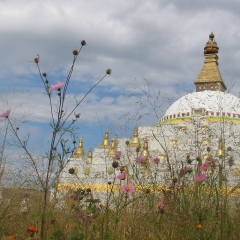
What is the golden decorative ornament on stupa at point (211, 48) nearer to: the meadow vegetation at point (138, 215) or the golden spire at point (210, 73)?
the golden spire at point (210, 73)

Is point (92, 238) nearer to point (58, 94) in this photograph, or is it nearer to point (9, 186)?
point (58, 94)

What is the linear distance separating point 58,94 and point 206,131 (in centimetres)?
330

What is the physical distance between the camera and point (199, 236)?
2656 mm

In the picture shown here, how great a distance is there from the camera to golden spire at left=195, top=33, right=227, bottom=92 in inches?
805

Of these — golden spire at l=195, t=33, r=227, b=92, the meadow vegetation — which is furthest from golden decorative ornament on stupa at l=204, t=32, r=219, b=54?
the meadow vegetation

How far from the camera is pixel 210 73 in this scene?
68.9 ft

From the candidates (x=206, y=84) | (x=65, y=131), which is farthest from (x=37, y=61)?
(x=206, y=84)

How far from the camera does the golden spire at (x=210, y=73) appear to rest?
805 inches

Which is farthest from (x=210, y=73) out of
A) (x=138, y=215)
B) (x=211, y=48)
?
(x=138, y=215)

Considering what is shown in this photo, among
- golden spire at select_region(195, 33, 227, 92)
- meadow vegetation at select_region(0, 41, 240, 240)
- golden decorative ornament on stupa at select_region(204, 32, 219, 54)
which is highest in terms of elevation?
golden decorative ornament on stupa at select_region(204, 32, 219, 54)

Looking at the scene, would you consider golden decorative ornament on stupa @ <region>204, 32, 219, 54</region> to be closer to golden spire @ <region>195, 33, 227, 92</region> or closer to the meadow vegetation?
golden spire @ <region>195, 33, 227, 92</region>

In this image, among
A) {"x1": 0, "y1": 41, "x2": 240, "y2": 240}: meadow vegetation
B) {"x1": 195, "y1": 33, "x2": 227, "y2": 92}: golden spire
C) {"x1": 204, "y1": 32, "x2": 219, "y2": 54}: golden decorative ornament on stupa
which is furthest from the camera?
{"x1": 204, "y1": 32, "x2": 219, "y2": 54}: golden decorative ornament on stupa

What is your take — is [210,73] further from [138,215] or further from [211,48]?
[138,215]

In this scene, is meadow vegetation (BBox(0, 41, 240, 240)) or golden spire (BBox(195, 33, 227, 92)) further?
golden spire (BBox(195, 33, 227, 92))
